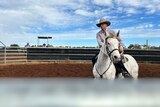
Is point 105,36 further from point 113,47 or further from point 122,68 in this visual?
point 122,68

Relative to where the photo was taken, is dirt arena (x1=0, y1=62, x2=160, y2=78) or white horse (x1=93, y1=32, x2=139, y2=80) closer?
white horse (x1=93, y1=32, x2=139, y2=80)

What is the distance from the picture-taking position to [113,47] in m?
6.48

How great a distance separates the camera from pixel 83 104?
0.57 m

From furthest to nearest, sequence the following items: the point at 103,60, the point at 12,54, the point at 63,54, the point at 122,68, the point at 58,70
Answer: the point at 63,54
the point at 12,54
the point at 58,70
the point at 122,68
the point at 103,60

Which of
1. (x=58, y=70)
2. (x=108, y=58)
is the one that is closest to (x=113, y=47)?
(x=108, y=58)

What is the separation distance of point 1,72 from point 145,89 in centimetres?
1655

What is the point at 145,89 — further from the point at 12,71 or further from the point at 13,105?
the point at 12,71

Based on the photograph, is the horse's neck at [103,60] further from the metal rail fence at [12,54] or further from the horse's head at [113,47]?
the metal rail fence at [12,54]

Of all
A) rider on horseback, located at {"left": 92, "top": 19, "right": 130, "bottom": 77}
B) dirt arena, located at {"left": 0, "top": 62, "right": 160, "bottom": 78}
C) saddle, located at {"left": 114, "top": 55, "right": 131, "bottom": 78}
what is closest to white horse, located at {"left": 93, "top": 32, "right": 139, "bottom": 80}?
rider on horseback, located at {"left": 92, "top": 19, "right": 130, "bottom": 77}

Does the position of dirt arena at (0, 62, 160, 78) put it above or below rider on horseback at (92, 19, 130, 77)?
below

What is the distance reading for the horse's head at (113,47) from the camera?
6.32 metres

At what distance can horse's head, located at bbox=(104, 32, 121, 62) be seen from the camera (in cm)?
632

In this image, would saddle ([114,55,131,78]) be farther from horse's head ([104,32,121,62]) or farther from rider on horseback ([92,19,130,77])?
horse's head ([104,32,121,62])

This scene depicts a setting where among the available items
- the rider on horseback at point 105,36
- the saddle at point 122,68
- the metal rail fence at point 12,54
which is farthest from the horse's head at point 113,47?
the metal rail fence at point 12,54
